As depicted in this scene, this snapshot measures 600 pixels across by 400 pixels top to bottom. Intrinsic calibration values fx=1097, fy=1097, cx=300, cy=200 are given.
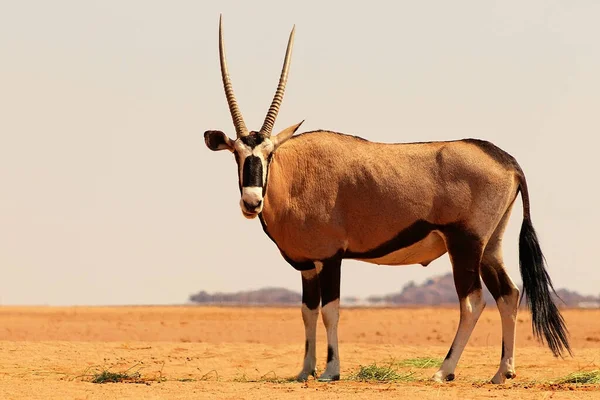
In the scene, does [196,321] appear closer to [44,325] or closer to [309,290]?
[44,325]

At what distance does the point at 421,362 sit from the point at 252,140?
204 inches

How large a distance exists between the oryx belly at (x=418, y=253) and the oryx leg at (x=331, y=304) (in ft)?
1.94

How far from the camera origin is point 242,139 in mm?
12219

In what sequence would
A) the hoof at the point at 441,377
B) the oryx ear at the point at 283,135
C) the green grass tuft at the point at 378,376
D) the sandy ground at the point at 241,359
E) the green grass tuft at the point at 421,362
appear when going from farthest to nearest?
the green grass tuft at the point at 421,362 → the green grass tuft at the point at 378,376 → the hoof at the point at 441,377 → the oryx ear at the point at 283,135 → the sandy ground at the point at 241,359

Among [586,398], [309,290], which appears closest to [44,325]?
[309,290]

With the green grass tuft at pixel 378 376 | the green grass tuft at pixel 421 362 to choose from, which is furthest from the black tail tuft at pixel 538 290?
the green grass tuft at pixel 421 362

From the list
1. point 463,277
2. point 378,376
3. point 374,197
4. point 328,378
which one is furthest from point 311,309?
point 463,277

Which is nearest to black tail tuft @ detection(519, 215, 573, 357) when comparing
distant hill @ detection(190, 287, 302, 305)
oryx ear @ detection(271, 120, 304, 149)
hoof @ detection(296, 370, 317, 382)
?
hoof @ detection(296, 370, 317, 382)

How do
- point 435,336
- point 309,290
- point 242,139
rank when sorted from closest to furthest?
point 242,139 < point 309,290 < point 435,336

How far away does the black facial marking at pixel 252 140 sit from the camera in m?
12.2

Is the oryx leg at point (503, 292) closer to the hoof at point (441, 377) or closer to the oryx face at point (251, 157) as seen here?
the hoof at point (441, 377)

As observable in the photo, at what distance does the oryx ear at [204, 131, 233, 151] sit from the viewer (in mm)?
12367

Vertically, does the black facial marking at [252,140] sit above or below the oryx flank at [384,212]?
above

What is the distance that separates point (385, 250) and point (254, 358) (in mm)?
4985
